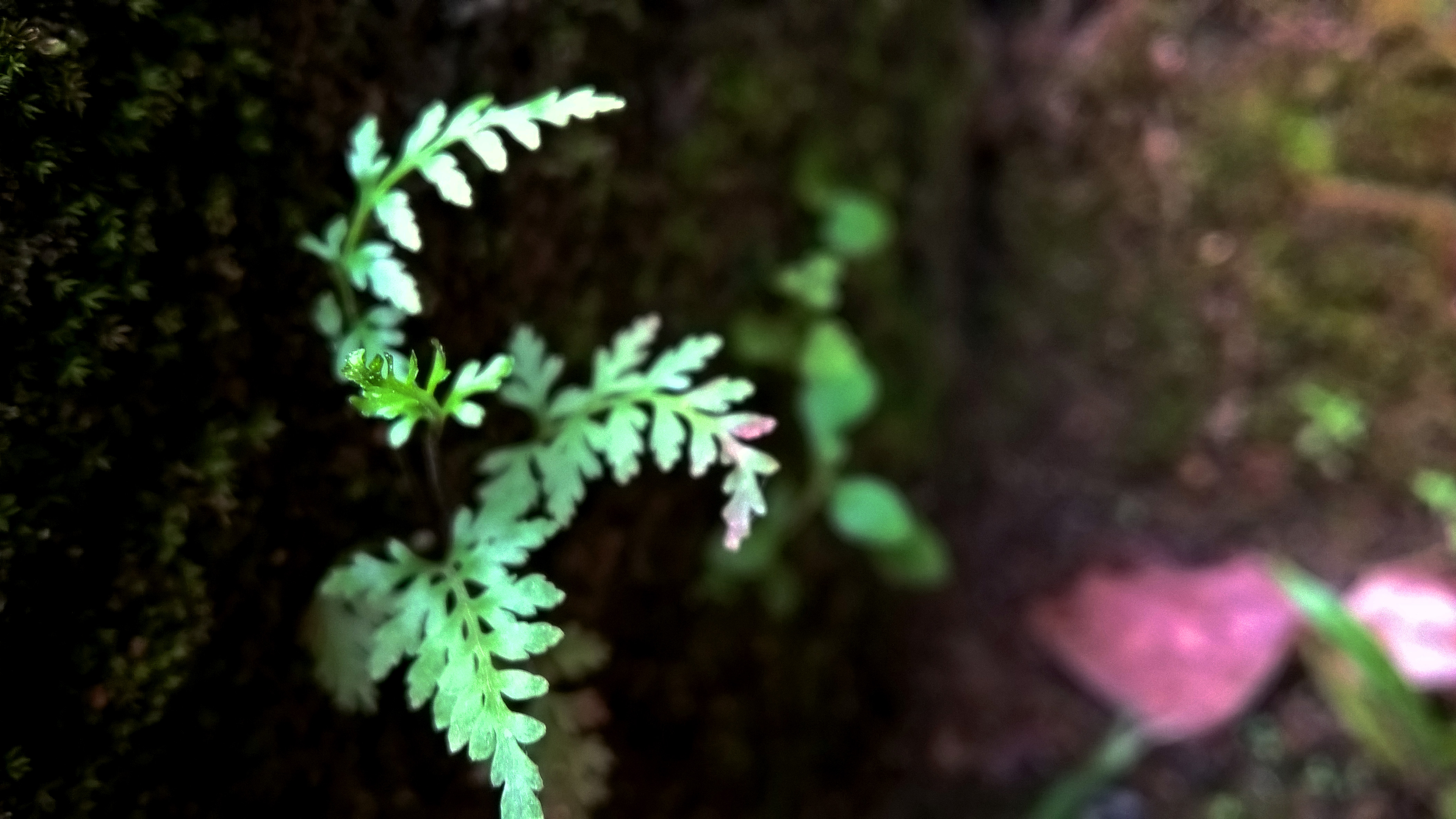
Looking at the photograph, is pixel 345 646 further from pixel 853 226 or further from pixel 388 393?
pixel 853 226

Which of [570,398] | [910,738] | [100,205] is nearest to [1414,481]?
[910,738]

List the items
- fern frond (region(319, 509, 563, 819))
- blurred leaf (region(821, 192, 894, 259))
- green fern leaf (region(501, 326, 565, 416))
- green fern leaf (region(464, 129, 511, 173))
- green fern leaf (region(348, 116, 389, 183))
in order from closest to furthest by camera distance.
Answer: fern frond (region(319, 509, 563, 819))
green fern leaf (region(464, 129, 511, 173))
green fern leaf (region(348, 116, 389, 183))
green fern leaf (region(501, 326, 565, 416))
blurred leaf (region(821, 192, 894, 259))

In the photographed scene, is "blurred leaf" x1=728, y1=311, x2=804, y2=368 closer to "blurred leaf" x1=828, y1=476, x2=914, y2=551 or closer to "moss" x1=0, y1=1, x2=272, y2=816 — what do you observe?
"blurred leaf" x1=828, y1=476, x2=914, y2=551

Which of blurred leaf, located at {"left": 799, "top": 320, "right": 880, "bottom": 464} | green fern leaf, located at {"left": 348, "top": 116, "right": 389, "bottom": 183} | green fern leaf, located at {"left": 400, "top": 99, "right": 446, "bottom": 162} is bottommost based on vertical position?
green fern leaf, located at {"left": 400, "top": 99, "right": 446, "bottom": 162}

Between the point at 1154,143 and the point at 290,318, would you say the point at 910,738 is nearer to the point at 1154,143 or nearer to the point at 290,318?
the point at 1154,143

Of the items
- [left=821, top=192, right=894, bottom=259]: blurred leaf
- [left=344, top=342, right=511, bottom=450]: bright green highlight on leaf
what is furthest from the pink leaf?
[left=344, top=342, right=511, bottom=450]: bright green highlight on leaf

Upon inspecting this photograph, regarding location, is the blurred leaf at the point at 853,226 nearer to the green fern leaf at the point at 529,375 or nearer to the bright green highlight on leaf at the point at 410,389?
the green fern leaf at the point at 529,375
